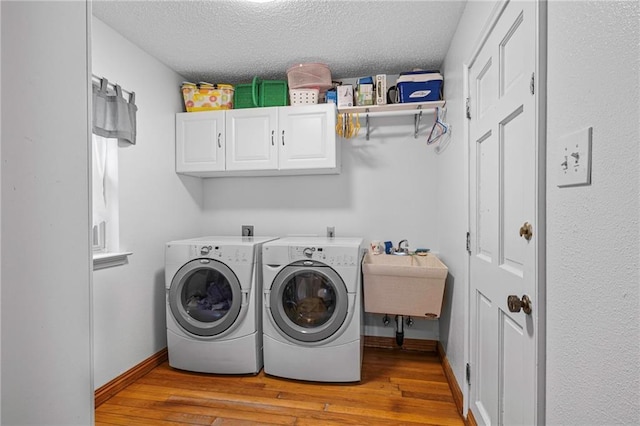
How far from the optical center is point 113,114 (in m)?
2.01

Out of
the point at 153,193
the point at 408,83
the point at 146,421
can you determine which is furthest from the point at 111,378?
the point at 408,83

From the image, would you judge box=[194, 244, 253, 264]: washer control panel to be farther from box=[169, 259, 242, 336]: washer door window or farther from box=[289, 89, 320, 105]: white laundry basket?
box=[289, 89, 320, 105]: white laundry basket

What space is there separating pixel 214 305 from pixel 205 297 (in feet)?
0.30

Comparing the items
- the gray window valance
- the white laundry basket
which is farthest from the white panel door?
the gray window valance

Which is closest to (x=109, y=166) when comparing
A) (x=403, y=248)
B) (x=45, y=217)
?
(x=45, y=217)

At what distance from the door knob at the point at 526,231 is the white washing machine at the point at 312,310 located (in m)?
1.19

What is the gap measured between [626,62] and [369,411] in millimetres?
1942

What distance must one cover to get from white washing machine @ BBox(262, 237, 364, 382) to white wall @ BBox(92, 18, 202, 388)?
89cm

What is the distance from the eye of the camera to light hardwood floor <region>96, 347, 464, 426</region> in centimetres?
181

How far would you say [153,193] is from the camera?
241 cm

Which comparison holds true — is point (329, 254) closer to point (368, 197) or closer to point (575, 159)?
point (368, 197)

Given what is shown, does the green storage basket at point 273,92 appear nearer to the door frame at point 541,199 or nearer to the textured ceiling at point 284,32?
the textured ceiling at point 284,32

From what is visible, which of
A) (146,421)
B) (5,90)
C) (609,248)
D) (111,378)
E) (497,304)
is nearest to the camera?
(5,90)

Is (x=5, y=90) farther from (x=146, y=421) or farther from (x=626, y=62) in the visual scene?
(x=146, y=421)
